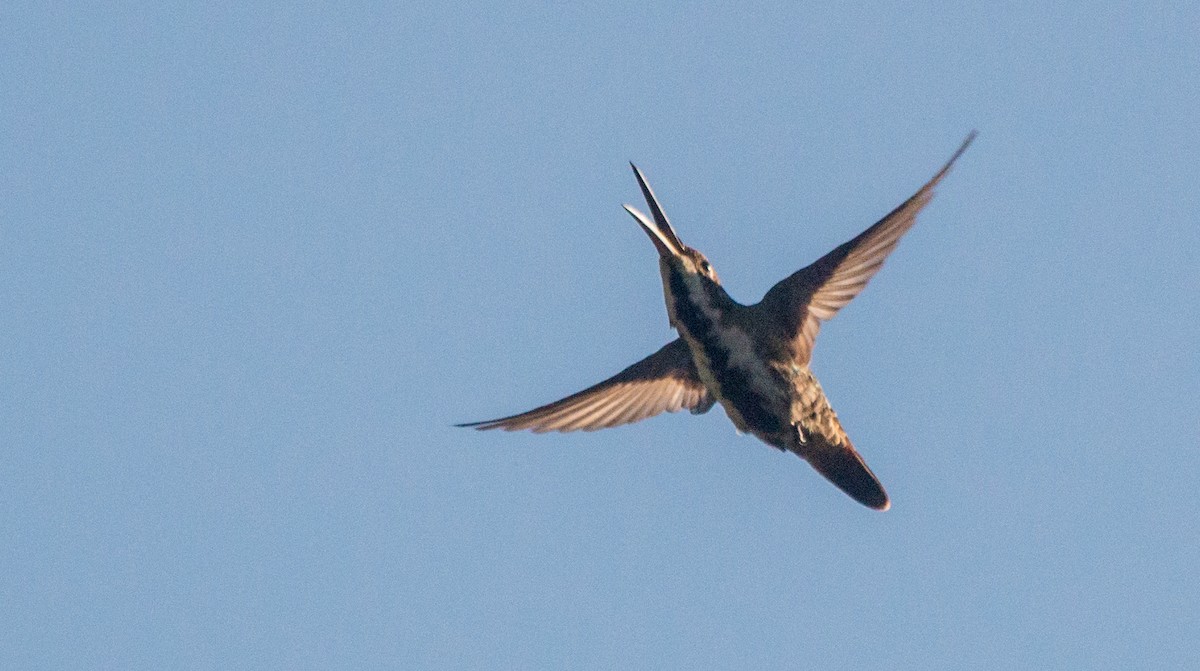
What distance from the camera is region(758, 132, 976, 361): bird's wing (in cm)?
1002

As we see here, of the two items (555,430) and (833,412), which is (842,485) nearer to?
(833,412)

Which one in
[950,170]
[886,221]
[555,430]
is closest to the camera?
[950,170]

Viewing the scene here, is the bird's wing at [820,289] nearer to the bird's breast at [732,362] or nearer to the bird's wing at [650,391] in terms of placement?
the bird's breast at [732,362]

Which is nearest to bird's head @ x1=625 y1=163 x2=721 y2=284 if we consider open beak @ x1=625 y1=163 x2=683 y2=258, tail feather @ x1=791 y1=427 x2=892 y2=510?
open beak @ x1=625 y1=163 x2=683 y2=258

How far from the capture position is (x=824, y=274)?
1014 cm

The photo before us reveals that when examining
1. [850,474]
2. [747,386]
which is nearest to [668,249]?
[747,386]

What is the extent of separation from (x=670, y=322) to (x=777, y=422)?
102 cm

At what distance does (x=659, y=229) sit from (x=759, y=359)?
42.3 inches

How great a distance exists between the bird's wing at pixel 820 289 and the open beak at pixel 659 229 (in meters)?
0.73

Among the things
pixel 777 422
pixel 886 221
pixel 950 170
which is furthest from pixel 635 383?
pixel 950 170

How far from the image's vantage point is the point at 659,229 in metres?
10.1

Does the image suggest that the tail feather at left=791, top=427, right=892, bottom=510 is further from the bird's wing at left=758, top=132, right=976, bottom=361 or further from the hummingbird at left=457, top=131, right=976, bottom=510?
the bird's wing at left=758, top=132, right=976, bottom=361

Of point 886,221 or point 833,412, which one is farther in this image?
point 833,412

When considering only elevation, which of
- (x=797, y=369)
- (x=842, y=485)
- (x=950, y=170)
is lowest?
(x=842, y=485)
